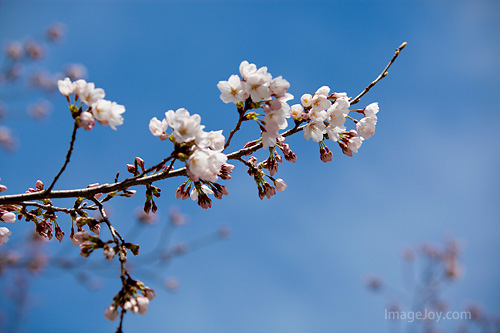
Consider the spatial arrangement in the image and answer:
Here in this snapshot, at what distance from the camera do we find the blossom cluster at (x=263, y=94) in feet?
5.66

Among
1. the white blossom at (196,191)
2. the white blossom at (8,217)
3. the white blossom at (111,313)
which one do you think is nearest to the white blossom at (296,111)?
the white blossom at (196,191)

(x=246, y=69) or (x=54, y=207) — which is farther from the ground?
(x=246, y=69)

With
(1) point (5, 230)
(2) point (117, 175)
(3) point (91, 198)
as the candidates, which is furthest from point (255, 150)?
(1) point (5, 230)

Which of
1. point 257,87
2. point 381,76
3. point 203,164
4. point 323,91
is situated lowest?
point 203,164

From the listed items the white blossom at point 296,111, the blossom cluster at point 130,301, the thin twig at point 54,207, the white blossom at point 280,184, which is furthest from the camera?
the white blossom at point 280,184

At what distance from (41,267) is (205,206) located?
5.74 metres

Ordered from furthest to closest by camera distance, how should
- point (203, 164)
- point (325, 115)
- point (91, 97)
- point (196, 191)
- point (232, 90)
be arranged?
point (196, 191) → point (325, 115) → point (232, 90) → point (91, 97) → point (203, 164)

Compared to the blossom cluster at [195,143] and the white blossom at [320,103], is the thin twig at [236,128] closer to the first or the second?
the blossom cluster at [195,143]

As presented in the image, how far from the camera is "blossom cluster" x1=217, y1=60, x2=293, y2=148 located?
1.73m

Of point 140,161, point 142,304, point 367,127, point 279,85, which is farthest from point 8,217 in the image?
point 367,127

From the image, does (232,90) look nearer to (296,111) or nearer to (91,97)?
(296,111)

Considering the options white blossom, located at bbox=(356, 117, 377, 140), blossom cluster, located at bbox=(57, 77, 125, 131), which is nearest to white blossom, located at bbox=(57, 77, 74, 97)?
blossom cluster, located at bbox=(57, 77, 125, 131)

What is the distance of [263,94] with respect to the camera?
173 centimetres

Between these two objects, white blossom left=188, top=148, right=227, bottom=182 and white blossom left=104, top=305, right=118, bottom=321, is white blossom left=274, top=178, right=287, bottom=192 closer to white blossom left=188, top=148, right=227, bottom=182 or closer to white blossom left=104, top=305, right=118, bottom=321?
white blossom left=188, top=148, right=227, bottom=182
